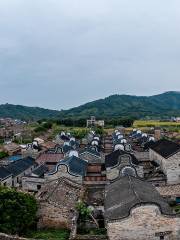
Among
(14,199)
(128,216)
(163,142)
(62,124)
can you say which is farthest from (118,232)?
(62,124)

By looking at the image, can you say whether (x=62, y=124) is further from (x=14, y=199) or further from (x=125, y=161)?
(x=14, y=199)

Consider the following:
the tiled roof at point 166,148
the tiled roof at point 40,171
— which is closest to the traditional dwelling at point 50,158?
the tiled roof at point 40,171

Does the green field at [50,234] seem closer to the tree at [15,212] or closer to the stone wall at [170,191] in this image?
the tree at [15,212]

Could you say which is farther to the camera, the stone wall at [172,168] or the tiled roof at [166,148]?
the tiled roof at [166,148]

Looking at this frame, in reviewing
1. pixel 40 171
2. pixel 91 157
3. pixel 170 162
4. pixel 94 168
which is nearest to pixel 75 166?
pixel 40 171

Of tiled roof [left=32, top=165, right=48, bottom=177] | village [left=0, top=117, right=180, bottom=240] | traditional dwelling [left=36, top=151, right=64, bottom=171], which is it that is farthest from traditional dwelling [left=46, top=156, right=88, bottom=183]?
traditional dwelling [left=36, top=151, right=64, bottom=171]

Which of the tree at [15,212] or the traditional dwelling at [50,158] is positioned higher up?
the traditional dwelling at [50,158]
